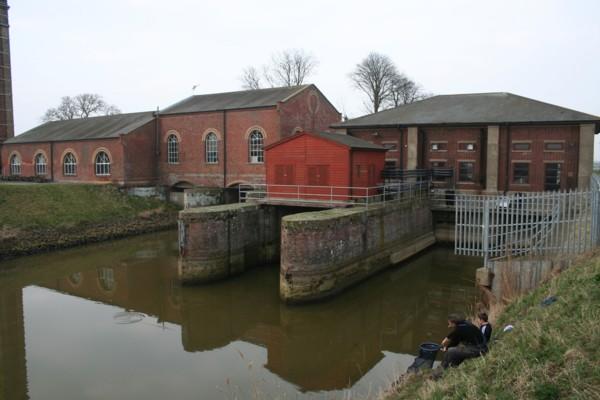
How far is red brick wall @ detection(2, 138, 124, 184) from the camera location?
30.2m

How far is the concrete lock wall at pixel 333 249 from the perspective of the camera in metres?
13.8

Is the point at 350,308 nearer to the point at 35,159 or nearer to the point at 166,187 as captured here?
the point at 166,187

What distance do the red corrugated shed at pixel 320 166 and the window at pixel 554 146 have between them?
27.8 ft

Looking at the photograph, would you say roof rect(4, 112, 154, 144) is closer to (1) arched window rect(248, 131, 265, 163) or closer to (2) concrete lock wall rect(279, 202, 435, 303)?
(1) arched window rect(248, 131, 265, 163)

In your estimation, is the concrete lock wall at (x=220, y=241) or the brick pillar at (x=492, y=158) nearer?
the concrete lock wall at (x=220, y=241)

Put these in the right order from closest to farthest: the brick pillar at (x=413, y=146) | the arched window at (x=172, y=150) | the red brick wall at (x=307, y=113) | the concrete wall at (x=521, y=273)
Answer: the concrete wall at (x=521, y=273), the brick pillar at (x=413, y=146), the red brick wall at (x=307, y=113), the arched window at (x=172, y=150)

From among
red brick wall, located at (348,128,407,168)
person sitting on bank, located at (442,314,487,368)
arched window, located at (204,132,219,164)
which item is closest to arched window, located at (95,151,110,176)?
arched window, located at (204,132,219,164)

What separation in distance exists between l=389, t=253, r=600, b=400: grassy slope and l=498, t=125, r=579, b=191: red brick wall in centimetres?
1737

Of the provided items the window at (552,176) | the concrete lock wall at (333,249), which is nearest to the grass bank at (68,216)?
the concrete lock wall at (333,249)

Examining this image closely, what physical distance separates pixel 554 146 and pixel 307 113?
13.7m

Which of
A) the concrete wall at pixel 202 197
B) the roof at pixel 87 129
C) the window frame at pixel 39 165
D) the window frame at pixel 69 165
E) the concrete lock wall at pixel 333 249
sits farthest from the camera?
the window frame at pixel 39 165

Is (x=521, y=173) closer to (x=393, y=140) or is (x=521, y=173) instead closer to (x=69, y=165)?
(x=393, y=140)

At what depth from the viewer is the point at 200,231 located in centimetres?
1594

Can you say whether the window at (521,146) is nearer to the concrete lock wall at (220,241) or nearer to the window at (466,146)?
the window at (466,146)
